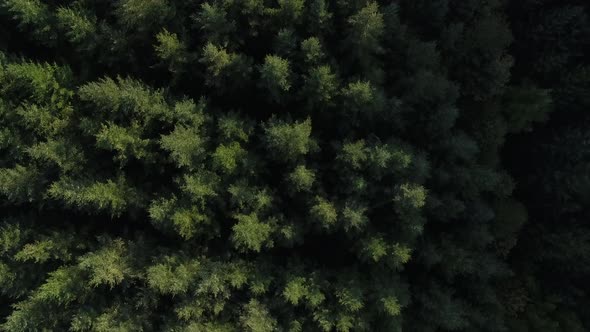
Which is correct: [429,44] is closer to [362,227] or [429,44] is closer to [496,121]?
[496,121]

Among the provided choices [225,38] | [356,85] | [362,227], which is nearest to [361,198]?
[362,227]

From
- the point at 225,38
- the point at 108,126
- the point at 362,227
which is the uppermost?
the point at 225,38

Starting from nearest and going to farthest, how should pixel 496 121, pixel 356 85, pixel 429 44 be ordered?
pixel 356 85, pixel 429 44, pixel 496 121

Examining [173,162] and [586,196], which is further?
[586,196]

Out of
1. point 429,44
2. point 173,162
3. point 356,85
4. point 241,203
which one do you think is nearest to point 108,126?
point 173,162

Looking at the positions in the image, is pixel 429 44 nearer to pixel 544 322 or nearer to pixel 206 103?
pixel 206 103

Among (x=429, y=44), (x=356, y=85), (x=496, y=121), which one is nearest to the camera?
(x=356, y=85)

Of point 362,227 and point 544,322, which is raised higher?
point 362,227
